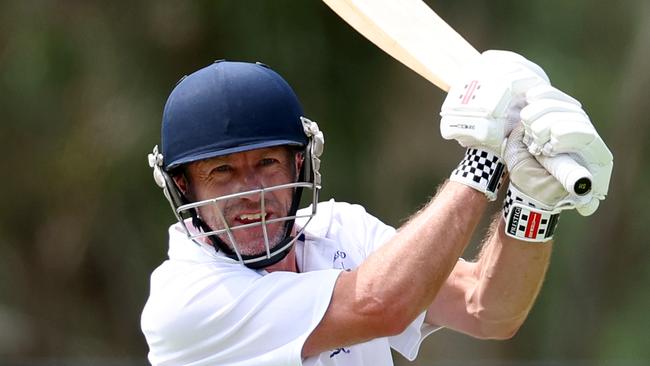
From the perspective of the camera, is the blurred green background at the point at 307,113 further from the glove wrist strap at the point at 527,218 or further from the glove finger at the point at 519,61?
the glove finger at the point at 519,61

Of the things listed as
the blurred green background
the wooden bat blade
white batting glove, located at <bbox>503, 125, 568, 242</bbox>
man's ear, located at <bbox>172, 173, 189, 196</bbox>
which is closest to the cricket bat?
the wooden bat blade

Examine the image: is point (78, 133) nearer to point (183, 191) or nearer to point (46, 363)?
Answer: point (46, 363)

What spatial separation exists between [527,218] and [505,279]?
1.00 ft

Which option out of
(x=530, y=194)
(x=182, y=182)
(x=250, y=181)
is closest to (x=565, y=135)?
(x=530, y=194)

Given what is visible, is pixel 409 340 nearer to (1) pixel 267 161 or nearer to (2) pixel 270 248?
(2) pixel 270 248

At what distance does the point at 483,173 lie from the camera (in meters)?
2.95

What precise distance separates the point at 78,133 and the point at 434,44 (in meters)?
7.46

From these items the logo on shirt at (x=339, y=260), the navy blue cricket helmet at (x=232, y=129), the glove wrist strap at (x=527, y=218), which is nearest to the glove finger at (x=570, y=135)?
the glove wrist strap at (x=527, y=218)

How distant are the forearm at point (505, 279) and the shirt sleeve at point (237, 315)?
1.53 feet

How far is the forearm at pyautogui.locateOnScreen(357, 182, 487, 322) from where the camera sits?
291cm

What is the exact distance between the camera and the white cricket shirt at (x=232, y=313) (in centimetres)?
308

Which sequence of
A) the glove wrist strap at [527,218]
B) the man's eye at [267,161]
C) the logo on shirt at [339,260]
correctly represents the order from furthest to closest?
the logo on shirt at [339,260] → the man's eye at [267,161] → the glove wrist strap at [527,218]

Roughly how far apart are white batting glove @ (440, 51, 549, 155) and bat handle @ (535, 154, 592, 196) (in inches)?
5.6

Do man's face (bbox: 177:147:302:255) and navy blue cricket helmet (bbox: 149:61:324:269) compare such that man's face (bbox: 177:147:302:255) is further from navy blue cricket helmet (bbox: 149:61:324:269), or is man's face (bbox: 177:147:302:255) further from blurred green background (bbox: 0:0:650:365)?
blurred green background (bbox: 0:0:650:365)
